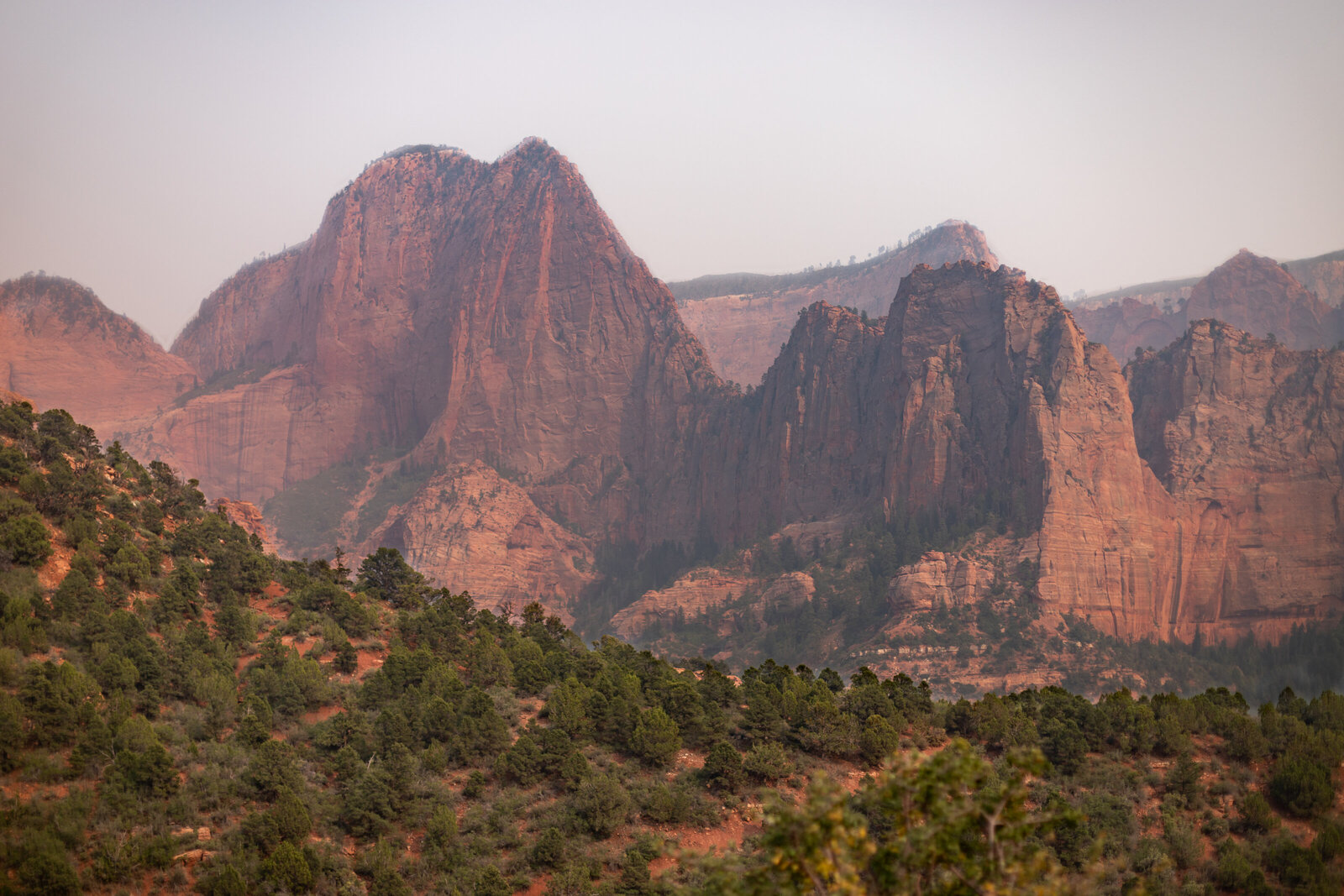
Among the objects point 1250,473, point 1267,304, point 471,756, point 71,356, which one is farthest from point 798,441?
point 71,356

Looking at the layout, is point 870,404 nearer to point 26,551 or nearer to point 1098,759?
point 1098,759

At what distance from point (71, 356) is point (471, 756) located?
18320cm

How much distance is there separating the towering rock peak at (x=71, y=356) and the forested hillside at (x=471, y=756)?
148 m

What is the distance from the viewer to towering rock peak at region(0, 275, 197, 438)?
593 ft

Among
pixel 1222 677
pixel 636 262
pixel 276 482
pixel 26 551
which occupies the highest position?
pixel 636 262

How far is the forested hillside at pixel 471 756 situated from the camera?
28.2m

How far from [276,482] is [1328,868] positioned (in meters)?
189

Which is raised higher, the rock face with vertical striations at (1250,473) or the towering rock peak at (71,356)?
the towering rock peak at (71,356)

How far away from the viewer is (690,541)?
16625 centimetres

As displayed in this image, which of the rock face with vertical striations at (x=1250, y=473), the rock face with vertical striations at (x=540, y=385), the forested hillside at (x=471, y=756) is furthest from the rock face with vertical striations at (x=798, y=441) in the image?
the forested hillside at (x=471, y=756)

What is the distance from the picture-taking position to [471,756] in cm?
3934

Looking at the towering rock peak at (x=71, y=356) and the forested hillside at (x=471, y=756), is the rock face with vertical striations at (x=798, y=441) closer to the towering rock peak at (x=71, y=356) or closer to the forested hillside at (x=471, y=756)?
the towering rock peak at (x=71, y=356)

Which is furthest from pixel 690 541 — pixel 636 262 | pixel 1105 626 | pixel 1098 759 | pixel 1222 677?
pixel 1098 759

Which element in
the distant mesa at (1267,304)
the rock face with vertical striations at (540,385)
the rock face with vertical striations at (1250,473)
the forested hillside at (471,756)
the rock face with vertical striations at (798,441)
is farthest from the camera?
the rock face with vertical striations at (540,385)
